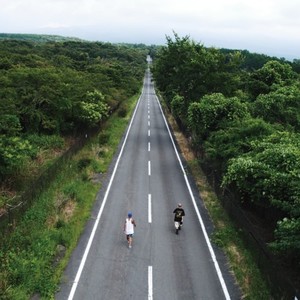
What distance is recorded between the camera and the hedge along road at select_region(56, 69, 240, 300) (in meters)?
14.5

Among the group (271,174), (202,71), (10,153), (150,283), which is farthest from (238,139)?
(202,71)

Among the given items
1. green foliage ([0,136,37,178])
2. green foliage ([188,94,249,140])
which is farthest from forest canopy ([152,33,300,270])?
green foliage ([0,136,37,178])

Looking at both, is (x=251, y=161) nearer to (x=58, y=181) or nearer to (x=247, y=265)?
(x=247, y=265)

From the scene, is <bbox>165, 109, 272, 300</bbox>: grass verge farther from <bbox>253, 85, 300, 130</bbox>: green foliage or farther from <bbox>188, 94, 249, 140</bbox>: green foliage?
<bbox>253, 85, 300, 130</bbox>: green foliage

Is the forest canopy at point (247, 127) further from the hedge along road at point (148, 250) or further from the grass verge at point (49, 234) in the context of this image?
the grass verge at point (49, 234)

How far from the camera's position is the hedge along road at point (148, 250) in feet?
47.6

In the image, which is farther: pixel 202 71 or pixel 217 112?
pixel 202 71

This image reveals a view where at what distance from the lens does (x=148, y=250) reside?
17703mm

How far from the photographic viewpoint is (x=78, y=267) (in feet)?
51.7

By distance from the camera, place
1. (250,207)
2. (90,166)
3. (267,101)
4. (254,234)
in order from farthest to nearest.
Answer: (267,101) < (90,166) < (250,207) < (254,234)

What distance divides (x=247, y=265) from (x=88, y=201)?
34.5ft

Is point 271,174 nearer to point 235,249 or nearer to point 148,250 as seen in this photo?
point 235,249

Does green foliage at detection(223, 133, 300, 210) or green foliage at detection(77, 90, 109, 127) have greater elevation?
green foliage at detection(223, 133, 300, 210)

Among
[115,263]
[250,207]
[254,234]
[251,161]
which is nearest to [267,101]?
[250,207]
